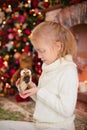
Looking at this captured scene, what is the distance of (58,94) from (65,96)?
0.20 ft

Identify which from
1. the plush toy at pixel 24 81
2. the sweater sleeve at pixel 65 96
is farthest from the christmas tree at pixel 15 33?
the sweater sleeve at pixel 65 96

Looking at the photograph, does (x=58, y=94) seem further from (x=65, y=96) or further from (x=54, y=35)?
(x=54, y=35)

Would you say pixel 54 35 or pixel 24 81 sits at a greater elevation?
pixel 54 35

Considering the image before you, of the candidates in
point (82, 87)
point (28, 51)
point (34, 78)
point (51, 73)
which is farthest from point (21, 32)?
point (51, 73)

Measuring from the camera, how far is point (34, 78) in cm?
409

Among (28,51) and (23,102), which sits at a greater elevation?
→ (28,51)

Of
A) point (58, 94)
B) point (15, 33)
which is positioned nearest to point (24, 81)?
point (58, 94)

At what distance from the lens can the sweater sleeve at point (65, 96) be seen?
1.30 m

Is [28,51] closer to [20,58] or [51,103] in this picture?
[20,58]

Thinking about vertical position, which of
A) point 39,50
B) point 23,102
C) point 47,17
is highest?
point 39,50

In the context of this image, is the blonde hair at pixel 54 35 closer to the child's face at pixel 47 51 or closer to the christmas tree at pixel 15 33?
the child's face at pixel 47 51

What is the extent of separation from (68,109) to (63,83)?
0.10 m

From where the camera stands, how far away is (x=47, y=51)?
4.48ft

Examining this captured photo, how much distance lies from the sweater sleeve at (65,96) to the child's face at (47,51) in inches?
3.4
